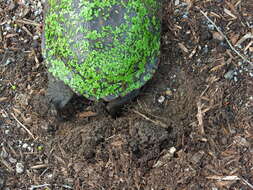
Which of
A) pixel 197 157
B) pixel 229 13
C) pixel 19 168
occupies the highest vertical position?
pixel 229 13

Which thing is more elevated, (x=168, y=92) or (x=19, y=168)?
(x=168, y=92)

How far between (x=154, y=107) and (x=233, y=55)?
793mm

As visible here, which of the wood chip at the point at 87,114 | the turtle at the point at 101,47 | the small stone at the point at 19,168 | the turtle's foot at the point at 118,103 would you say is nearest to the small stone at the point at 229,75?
the turtle at the point at 101,47

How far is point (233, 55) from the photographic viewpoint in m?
3.09

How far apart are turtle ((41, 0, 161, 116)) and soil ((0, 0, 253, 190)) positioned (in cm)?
21

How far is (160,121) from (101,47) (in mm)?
792

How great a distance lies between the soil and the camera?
2799 mm

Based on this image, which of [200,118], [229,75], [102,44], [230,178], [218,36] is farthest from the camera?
[218,36]

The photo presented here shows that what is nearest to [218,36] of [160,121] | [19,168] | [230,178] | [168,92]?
[168,92]

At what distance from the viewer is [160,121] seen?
2.95 m

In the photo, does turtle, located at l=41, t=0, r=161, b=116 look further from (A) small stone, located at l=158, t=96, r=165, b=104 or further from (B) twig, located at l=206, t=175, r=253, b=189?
(B) twig, located at l=206, t=175, r=253, b=189

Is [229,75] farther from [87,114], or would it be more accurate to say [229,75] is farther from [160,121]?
[87,114]

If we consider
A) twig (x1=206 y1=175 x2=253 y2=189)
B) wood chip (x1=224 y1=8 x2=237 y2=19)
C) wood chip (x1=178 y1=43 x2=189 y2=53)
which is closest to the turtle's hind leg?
wood chip (x1=178 y1=43 x2=189 y2=53)

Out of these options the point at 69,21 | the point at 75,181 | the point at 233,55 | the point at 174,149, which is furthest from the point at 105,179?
the point at 233,55
